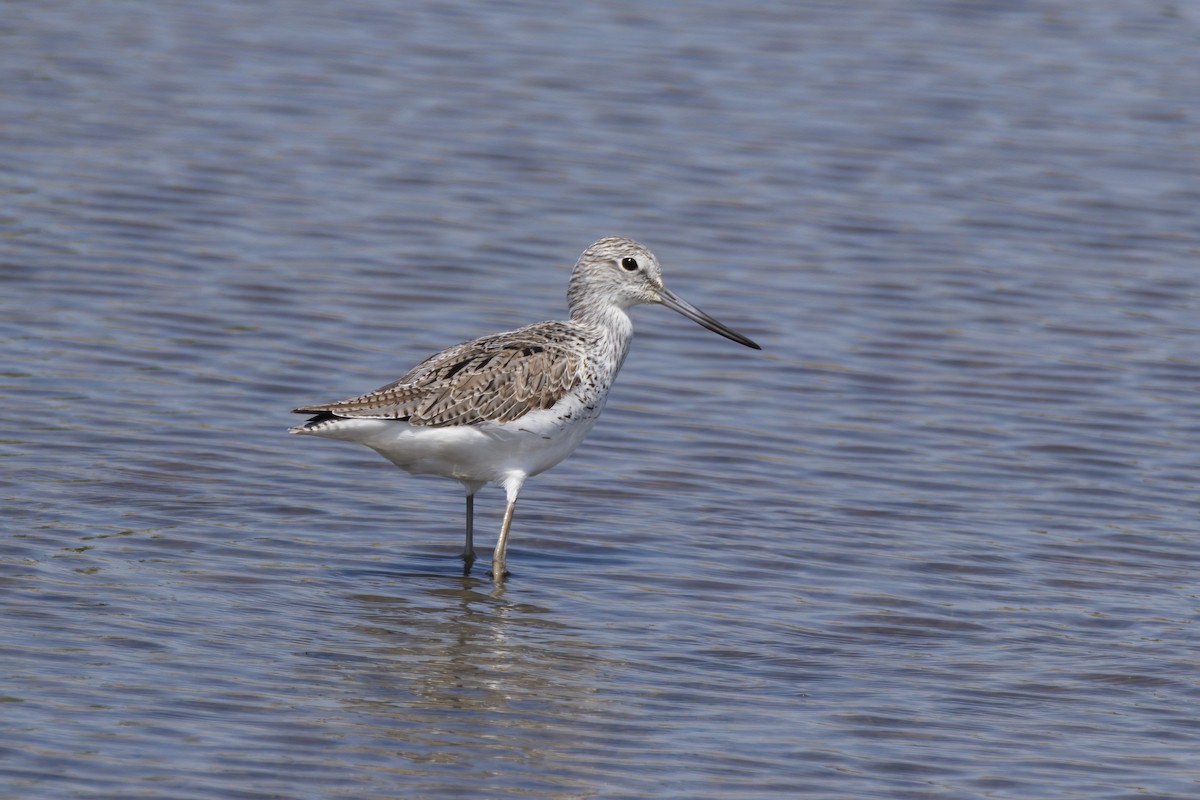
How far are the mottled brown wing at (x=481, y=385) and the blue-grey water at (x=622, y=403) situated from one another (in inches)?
35.8

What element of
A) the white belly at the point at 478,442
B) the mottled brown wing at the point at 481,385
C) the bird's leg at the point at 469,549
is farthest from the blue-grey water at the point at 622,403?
the mottled brown wing at the point at 481,385

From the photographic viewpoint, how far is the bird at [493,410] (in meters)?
9.68

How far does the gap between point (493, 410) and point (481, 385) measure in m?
0.16

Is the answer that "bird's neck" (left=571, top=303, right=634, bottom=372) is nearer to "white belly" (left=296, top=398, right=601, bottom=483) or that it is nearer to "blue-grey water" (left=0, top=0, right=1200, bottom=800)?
"white belly" (left=296, top=398, right=601, bottom=483)

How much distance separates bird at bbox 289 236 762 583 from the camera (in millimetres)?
9680

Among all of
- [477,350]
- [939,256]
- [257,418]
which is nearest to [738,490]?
[477,350]

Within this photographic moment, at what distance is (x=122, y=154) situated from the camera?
16969mm

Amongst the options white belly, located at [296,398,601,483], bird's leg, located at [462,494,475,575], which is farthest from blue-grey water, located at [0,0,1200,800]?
white belly, located at [296,398,601,483]

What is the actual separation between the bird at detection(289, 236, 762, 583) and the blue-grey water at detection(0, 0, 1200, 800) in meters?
0.61

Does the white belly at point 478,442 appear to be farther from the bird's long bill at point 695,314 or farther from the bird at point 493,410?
the bird's long bill at point 695,314

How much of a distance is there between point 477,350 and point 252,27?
12.6m

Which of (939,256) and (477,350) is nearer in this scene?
(477,350)

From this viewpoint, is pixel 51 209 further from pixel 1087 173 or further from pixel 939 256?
pixel 1087 173

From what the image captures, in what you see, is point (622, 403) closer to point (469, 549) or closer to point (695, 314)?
point (695, 314)
